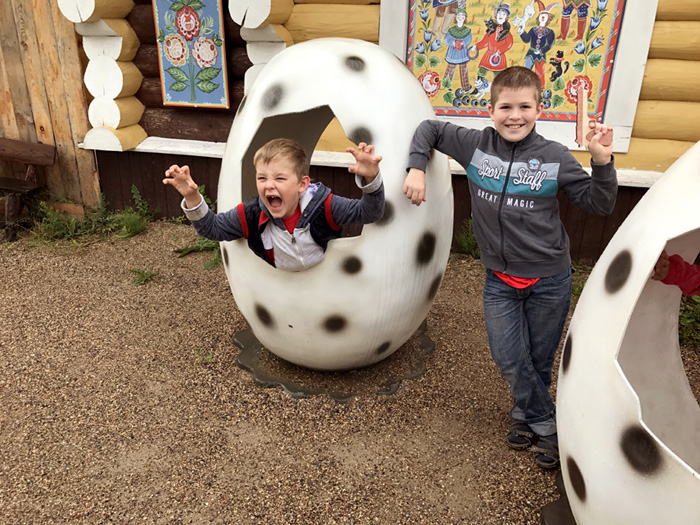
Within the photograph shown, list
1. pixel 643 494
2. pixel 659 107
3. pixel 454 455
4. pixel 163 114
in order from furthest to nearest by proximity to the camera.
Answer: pixel 163 114 → pixel 659 107 → pixel 454 455 → pixel 643 494

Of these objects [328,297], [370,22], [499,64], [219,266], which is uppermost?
[370,22]

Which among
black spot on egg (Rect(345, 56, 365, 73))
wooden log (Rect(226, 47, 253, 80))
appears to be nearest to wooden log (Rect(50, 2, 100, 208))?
wooden log (Rect(226, 47, 253, 80))

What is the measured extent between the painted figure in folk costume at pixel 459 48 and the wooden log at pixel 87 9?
9.65ft

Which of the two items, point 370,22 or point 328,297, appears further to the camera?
point 370,22

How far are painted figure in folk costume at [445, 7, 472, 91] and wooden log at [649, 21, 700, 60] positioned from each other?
54.3 inches

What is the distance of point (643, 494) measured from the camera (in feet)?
4.75

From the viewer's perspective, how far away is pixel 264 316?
2.79 m

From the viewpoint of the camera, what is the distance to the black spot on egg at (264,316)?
276 cm

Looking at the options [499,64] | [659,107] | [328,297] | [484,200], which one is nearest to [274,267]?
[328,297]

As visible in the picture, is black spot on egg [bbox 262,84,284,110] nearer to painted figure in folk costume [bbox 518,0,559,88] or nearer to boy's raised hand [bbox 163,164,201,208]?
boy's raised hand [bbox 163,164,201,208]

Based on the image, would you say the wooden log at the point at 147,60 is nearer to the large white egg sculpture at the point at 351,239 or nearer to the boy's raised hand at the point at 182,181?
the large white egg sculpture at the point at 351,239

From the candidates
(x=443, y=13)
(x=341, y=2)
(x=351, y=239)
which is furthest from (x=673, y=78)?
(x=351, y=239)

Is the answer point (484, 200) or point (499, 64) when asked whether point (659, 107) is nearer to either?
point (499, 64)

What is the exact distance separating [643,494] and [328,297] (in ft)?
4.91
